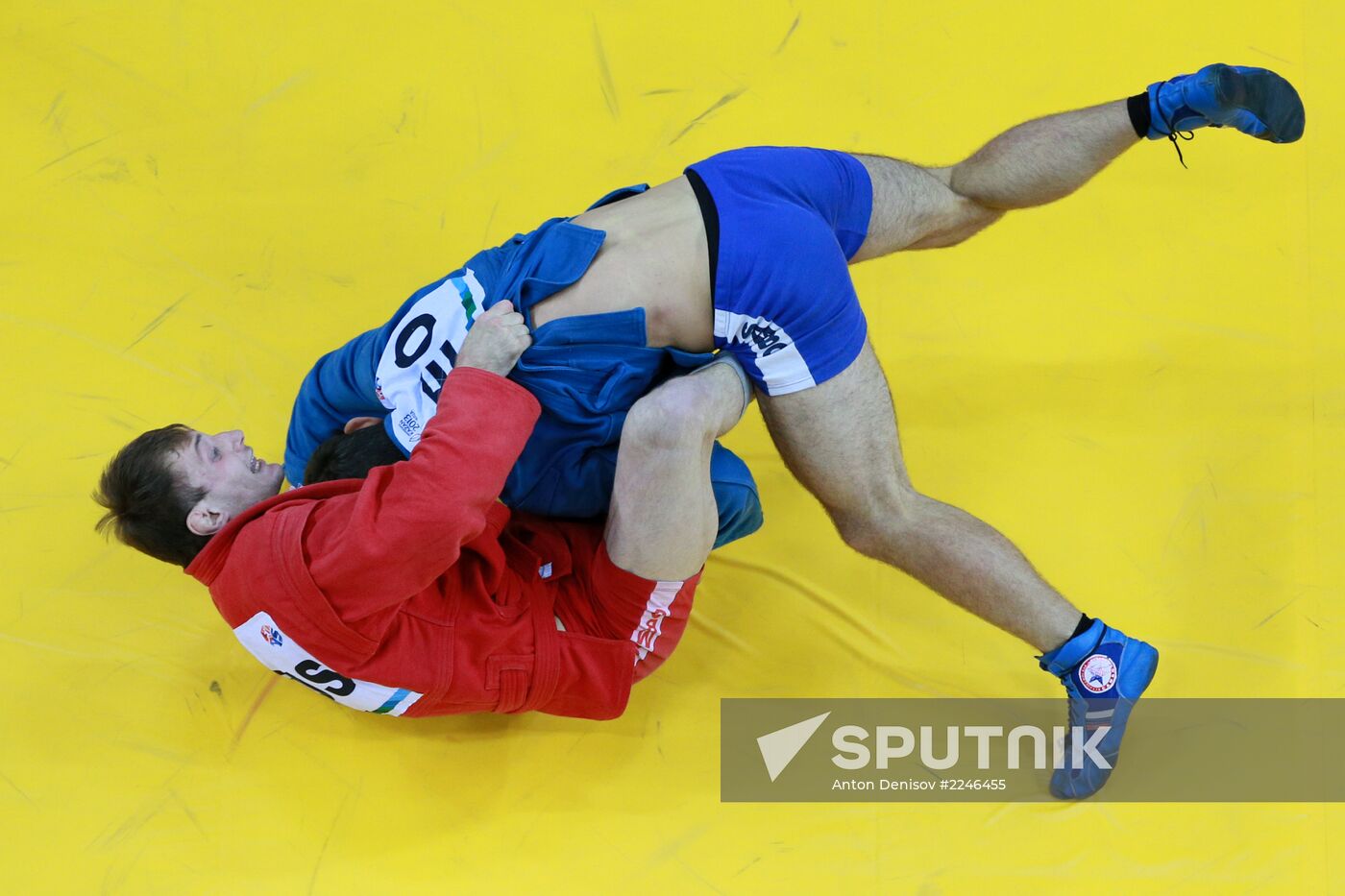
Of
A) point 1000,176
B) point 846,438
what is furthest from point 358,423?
point 1000,176

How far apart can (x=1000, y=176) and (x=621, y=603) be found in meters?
1.01

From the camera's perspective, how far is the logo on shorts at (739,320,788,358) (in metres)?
Result: 2.04

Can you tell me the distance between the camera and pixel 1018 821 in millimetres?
2289

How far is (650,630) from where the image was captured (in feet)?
7.14

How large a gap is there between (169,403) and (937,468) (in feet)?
5.16

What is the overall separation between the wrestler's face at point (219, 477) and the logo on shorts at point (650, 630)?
656 mm

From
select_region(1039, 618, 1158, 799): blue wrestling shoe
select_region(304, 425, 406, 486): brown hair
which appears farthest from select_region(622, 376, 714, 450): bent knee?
select_region(1039, 618, 1158, 799): blue wrestling shoe

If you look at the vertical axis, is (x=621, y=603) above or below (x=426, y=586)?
below

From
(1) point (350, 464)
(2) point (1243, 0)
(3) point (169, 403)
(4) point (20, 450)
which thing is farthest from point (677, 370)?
(2) point (1243, 0)

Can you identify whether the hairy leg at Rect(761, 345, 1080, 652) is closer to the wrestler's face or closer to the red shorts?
the red shorts

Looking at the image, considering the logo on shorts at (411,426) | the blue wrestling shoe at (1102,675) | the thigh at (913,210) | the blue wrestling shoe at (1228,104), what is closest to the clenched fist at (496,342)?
the logo on shorts at (411,426)

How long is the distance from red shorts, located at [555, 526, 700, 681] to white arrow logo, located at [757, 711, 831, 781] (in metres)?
0.29

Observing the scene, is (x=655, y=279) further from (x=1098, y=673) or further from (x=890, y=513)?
(x=1098, y=673)

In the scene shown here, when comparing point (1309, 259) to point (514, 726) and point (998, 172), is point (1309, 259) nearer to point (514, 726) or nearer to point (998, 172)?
point (998, 172)
